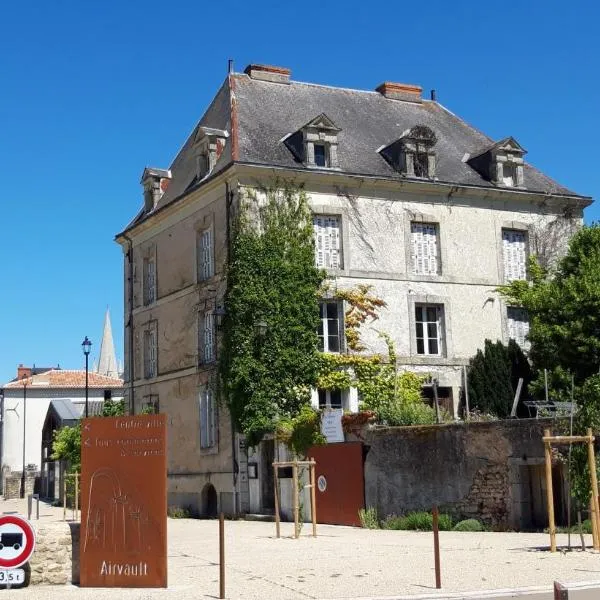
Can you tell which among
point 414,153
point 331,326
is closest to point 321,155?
point 414,153

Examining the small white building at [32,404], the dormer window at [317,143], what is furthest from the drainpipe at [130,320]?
the small white building at [32,404]

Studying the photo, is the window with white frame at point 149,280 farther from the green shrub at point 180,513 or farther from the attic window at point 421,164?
the attic window at point 421,164

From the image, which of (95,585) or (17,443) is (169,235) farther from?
(17,443)

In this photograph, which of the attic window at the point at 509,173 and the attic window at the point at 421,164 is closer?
the attic window at the point at 421,164

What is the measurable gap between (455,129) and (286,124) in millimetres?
6744

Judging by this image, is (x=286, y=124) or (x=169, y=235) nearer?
(x=286, y=124)

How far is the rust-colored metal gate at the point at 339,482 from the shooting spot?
71.7ft

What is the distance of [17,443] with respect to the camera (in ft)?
210

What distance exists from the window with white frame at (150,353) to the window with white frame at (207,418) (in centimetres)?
409

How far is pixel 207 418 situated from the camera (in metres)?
29.0

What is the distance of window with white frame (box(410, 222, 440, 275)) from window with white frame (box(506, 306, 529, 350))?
115 inches

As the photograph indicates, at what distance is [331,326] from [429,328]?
3348 millimetres

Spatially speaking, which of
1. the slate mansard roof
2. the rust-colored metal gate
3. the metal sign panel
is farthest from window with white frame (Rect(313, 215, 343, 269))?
the metal sign panel

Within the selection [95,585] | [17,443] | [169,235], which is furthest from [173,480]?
[17,443]
